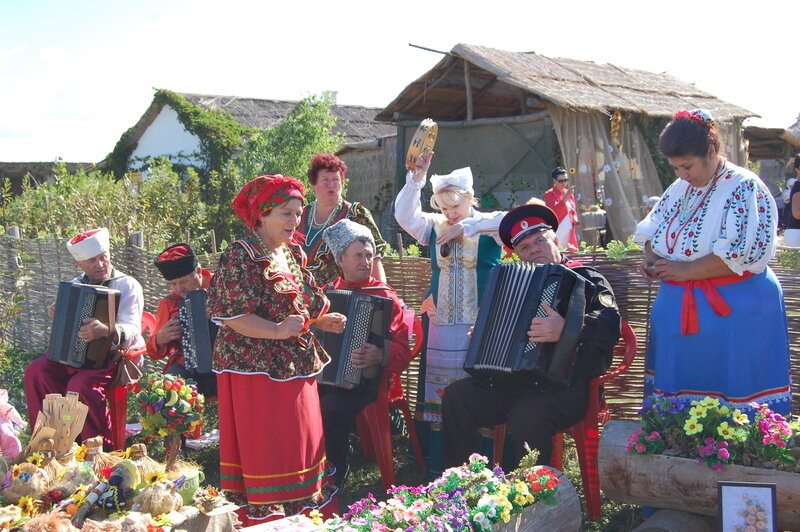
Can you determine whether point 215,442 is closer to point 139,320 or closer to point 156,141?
point 139,320

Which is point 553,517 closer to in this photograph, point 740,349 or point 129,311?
point 740,349

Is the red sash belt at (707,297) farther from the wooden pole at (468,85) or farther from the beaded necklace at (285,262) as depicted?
the wooden pole at (468,85)

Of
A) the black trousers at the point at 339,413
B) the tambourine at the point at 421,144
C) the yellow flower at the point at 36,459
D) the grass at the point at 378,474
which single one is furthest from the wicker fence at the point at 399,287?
the yellow flower at the point at 36,459

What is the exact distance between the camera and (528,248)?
4.46m

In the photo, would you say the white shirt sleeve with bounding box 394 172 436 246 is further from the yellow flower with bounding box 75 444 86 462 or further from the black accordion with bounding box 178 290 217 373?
the yellow flower with bounding box 75 444 86 462

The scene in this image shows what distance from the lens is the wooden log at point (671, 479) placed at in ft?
10.9

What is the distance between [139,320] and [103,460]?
1.86m

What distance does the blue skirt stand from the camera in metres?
3.83

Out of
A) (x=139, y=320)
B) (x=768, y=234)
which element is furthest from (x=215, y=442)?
(x=768, y=234)

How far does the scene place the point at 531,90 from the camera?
1277cm

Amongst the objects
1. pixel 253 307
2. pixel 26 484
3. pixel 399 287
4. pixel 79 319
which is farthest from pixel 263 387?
pixel 399 287

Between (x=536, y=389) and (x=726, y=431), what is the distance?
1.06m

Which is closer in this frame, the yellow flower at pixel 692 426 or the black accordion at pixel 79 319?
the yellow flower at pixel 692 426

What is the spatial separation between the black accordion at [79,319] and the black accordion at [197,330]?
0.50m
